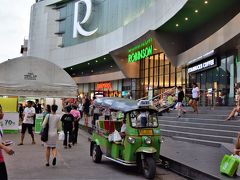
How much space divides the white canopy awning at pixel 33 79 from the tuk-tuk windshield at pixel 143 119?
652 cm

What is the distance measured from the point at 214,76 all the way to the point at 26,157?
17.7 meters

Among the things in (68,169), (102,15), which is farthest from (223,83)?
(102,15)

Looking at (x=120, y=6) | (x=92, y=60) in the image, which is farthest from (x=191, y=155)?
(x=92, y=60)

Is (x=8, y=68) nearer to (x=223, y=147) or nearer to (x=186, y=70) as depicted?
(x=223, y=147)

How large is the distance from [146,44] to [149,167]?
80.4 ft

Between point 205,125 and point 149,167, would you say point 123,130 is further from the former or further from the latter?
point 205,125

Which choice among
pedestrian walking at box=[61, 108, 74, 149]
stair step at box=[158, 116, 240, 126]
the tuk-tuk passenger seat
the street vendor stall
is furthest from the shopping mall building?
the tuk-tuk passenger seat

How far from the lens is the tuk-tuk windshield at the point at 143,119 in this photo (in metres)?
9.05

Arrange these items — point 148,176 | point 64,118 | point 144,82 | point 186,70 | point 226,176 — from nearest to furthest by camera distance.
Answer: point 226,176, point 148,176, point 64,118, point 186,70, point 144,82

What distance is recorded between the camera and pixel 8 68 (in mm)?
14125

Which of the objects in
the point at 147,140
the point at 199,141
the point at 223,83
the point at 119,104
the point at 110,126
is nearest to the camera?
the point at 147,140

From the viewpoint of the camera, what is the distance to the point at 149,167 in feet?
27.3

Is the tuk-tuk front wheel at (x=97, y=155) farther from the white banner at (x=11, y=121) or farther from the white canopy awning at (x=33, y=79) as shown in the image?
the white banner at (x=11, y=121)

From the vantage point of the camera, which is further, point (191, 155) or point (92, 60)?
point (92, 60)
